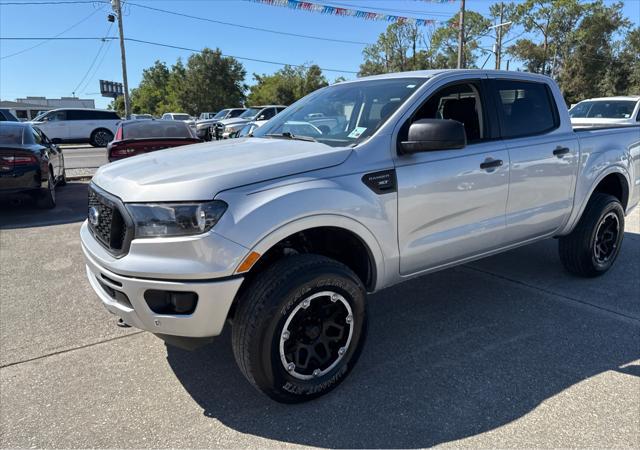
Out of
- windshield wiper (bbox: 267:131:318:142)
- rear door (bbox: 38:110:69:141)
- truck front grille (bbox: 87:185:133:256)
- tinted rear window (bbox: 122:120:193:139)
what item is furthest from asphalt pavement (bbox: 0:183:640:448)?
rear door (bbox: 38:110:69:141)

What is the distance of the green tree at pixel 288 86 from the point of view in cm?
6550

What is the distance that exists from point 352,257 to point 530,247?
11.6 ft

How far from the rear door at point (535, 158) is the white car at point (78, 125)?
22484 millimetres

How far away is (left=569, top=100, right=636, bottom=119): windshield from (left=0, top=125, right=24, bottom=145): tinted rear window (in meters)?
13.5

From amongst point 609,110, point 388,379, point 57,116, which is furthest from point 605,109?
point 57,116

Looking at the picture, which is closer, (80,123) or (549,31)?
(80,123)

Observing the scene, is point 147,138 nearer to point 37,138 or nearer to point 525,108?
point 37,138

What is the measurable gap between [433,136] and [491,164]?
839 millimetres

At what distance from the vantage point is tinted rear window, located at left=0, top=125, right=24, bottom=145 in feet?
24.3

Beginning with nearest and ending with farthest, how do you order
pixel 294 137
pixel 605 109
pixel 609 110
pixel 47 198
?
pixel 294 137 → pixel 47 198 → pixel 609 110 → pixel 605 109

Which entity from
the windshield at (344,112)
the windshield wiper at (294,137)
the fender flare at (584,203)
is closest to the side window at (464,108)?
the windshield at (344,112)

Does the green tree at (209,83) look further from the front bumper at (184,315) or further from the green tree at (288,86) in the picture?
the front bumper at (184,315)

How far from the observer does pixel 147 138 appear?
8734mm

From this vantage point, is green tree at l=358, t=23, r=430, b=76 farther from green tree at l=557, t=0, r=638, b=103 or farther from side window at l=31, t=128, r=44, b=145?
side window at l=31, t=128, r=44, b=145
